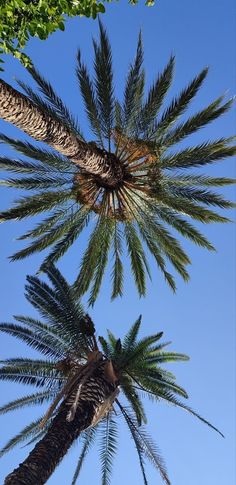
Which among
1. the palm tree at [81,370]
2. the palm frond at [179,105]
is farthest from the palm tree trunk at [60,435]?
the palm frond at [179,105]

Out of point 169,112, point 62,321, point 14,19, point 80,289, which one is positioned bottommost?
point 62,321

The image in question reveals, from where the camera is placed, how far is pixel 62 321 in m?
14.0

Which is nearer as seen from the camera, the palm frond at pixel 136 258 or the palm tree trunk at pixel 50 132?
A: the palm tree trunk at pixel 50 132

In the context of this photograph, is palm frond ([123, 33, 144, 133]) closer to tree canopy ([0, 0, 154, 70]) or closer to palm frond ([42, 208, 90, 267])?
palm frond ([42, 208, 90, 267])

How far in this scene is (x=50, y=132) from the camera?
32.0 feet

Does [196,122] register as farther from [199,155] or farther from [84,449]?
[84,449]

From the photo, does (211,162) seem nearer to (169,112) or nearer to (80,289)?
(169,112)

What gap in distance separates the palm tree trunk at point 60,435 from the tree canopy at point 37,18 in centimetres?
651

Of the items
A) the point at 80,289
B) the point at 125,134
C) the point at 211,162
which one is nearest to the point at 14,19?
the point at 125,134

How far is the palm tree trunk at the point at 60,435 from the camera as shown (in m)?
9.27

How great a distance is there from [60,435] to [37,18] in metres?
7.04

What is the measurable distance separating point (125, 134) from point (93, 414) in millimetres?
6750

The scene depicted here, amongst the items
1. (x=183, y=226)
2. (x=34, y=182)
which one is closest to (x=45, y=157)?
(x=34, y=182)

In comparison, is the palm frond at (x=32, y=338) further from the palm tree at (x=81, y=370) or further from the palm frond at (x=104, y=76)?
the palm frond at (x=104, y=76)
